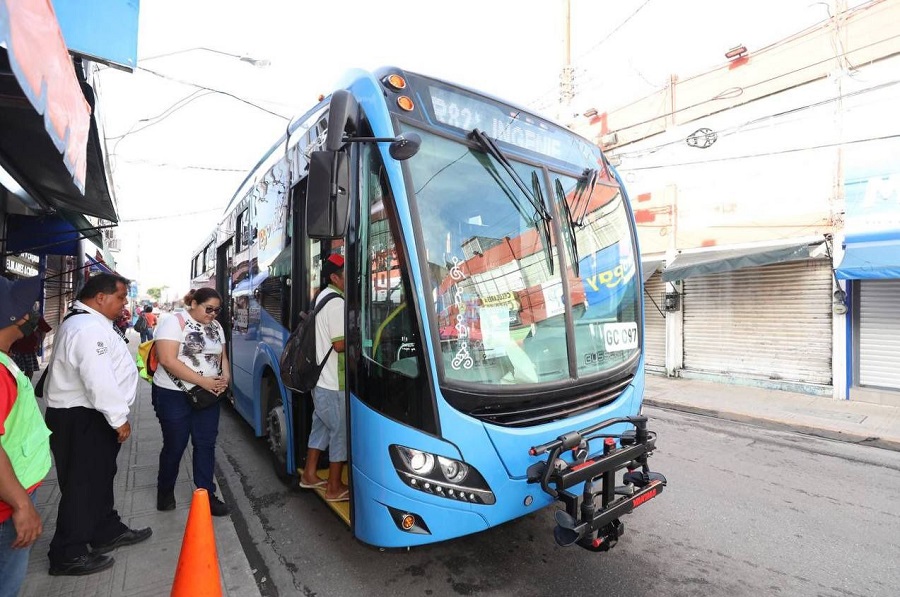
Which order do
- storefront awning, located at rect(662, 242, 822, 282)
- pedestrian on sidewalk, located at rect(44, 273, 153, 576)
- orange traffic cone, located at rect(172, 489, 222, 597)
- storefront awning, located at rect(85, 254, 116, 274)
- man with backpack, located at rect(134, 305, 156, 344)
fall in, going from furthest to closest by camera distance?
man with backpack, located at rect(134, 305, 156, 344) < storefront awning, located at rect(85, 254, 116, 274) < storefront awning, located at rect(662, 242, 822, 282) < pedestrian on sidewalk, located at rect(44, 273, 153, 576) < orange traffic cone, located at rect(172, 489, 222, 597)

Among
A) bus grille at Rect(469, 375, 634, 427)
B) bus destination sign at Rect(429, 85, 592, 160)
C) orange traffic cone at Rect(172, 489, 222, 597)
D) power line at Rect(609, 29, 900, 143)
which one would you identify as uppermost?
power line at Rect(609, 29, 900, 143)

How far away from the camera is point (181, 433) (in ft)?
11.6

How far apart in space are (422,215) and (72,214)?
34.0ft

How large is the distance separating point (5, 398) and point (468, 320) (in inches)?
78.3

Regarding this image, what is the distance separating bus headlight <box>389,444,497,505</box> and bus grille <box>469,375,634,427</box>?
289 millimetres

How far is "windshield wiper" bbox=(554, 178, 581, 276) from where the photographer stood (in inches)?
120

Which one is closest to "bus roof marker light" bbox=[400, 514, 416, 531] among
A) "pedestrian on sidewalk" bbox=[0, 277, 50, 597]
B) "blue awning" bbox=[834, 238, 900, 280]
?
"pedestrian on sidewalk" bbox=[0, 277, 50, 597]

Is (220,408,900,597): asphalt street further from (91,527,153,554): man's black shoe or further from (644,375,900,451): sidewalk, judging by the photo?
(644,375,900,451): sidewalk

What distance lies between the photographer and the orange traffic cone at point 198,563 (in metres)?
2.23

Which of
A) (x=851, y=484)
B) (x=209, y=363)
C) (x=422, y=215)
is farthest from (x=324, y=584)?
(x=851, y=484)

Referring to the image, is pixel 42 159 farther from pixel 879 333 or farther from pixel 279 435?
pixel 879 333

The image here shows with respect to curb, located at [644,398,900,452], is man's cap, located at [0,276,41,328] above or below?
above

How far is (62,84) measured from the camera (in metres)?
2.12

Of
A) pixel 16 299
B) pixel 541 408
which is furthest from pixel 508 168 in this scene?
pixel 16 299
